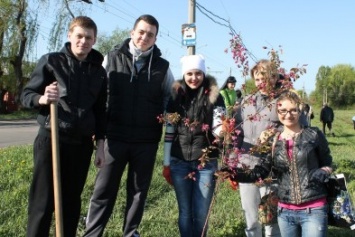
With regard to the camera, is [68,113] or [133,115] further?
[133,115]

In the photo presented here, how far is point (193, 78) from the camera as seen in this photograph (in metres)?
3.76

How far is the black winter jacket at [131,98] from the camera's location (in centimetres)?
370

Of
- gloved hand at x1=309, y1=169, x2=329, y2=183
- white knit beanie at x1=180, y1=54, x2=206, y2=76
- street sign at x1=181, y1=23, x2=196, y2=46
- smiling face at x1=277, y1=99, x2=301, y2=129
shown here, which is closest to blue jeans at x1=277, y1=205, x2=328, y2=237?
gloved hand at x1=309, y1=169, x2=329, y2=183

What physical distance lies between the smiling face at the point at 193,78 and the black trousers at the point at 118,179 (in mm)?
592

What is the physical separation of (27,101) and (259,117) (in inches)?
67.2

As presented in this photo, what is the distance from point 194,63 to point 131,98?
0.59 m

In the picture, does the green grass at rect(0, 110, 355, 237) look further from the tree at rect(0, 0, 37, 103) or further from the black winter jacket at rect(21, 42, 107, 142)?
the tree at rect(0, 0, 37, 103)

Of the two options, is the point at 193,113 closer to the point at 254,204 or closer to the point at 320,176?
the point at 254,204

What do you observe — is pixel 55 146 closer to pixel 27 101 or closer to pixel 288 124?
pixel 27 101

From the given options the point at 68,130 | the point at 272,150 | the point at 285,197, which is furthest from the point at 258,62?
the point at 68,130

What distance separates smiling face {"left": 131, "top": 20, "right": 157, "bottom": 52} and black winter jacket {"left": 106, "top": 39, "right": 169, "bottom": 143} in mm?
109

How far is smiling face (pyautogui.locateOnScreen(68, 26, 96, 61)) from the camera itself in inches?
132

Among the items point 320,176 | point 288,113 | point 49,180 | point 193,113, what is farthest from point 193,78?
point 49,180

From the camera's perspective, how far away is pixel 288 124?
3408 mm
